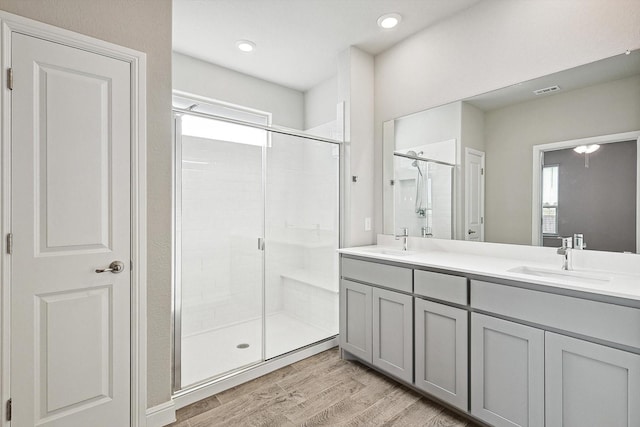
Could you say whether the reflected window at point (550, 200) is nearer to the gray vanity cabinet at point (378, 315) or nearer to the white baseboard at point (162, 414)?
the gray vanity cabinet at point (378, 315)

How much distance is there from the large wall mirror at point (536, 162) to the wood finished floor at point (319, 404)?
121cm

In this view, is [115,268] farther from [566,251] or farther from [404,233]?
[566,251]

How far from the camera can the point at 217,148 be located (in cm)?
254

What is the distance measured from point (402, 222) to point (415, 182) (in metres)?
0.37

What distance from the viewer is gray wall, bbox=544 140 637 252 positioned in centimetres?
167

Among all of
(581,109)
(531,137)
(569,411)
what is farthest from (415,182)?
(569,411)

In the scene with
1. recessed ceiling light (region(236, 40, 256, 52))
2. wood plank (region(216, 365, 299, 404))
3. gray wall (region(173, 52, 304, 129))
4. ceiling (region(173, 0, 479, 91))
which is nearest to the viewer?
wood plank (region(216, 365, 299, 404))

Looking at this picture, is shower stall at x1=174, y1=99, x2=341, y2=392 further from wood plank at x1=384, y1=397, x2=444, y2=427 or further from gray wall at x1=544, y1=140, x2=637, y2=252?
gray wall at x1=544, y1=140, x2=637, y2=252

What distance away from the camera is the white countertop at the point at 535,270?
1350 millimetres

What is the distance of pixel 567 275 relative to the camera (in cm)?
168

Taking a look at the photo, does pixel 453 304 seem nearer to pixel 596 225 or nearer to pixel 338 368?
pixel 596 225

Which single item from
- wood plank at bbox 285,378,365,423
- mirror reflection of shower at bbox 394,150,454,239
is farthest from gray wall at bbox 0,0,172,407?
mirror reflection of shower at bbox 394,150,454,239

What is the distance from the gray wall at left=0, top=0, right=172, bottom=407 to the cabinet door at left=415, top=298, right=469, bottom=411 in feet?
5.15

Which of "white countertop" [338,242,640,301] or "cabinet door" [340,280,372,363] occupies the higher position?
"white countertop" [338,242,640,301]
